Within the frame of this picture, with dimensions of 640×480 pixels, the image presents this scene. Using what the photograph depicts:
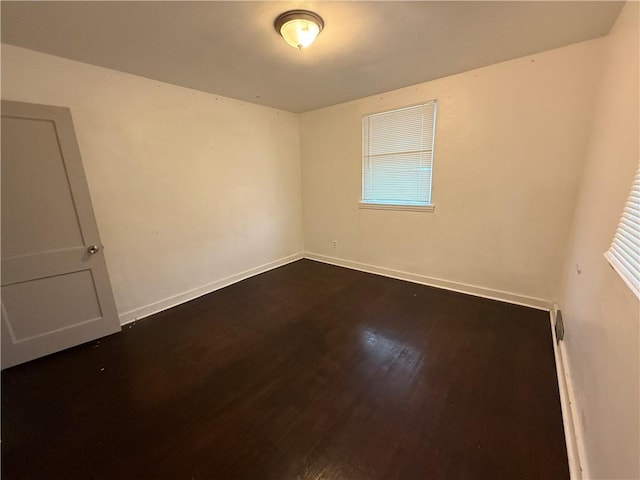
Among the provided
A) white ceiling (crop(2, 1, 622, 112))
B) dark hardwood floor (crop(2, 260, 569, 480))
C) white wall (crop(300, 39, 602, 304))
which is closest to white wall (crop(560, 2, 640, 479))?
white wall (crop(300, 39, 602, 304))

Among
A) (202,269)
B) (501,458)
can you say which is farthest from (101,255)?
(501,458)

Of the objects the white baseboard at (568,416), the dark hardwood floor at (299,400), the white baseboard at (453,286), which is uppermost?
the white baseboard at (453,286)

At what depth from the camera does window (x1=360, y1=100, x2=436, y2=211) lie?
3.24 metres

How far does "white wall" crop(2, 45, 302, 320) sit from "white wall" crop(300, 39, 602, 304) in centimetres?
143

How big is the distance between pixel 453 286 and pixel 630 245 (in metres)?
2.33

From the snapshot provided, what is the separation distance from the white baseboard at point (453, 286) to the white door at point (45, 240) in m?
3.16

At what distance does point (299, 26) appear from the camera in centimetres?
177

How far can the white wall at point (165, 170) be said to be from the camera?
235 centimetres

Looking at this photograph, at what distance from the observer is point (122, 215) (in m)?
2.69

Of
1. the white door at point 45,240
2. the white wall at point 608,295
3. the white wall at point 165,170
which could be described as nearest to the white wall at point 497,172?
the white wall at point 608,295

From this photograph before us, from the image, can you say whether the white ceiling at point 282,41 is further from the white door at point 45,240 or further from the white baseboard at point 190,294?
the white baseboard at point 190,294

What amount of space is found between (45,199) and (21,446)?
174 centimetres

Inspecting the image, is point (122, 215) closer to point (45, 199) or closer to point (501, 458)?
point (45, 199)

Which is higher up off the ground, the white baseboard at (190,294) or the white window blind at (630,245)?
the white window blind at (630,245)
